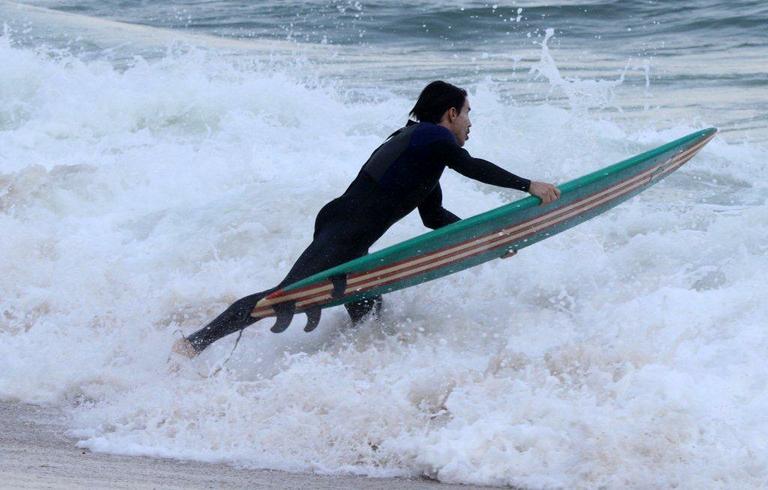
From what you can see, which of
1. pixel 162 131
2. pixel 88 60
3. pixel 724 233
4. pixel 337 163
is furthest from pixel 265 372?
pixel 88 60

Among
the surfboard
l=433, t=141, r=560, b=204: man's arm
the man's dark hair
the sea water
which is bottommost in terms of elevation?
the sea water

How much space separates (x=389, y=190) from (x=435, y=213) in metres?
0.36

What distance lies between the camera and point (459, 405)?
4305 millimetres

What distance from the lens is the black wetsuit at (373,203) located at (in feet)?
15.3

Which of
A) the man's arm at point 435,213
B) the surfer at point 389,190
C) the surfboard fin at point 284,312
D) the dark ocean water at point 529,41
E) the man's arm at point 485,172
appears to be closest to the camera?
the man's arm at point 485,172

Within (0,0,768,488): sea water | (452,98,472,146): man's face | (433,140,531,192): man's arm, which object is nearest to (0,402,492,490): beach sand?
(0,0,768,488): sea water

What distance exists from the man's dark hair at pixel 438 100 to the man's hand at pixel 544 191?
49 cm

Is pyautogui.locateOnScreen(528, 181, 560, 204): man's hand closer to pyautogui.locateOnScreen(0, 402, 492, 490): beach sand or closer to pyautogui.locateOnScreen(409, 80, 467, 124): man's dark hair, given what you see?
pyautogui.locateOnScreen(409, 80, 467, 124): man's dark hair

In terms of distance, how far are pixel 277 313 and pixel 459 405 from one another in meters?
0.96

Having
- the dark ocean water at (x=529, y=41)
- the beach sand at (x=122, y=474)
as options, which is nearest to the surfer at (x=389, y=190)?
the beach sand at (x=122, y=474)

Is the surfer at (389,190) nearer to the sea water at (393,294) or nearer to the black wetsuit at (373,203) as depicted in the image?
the black wetsuit at (373,203)

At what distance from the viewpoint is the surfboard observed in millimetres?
4777

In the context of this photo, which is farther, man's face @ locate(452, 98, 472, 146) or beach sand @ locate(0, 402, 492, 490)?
man's face @ locate(452, 98, 472, 146)

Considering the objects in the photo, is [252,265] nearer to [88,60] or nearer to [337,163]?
[337,163]
